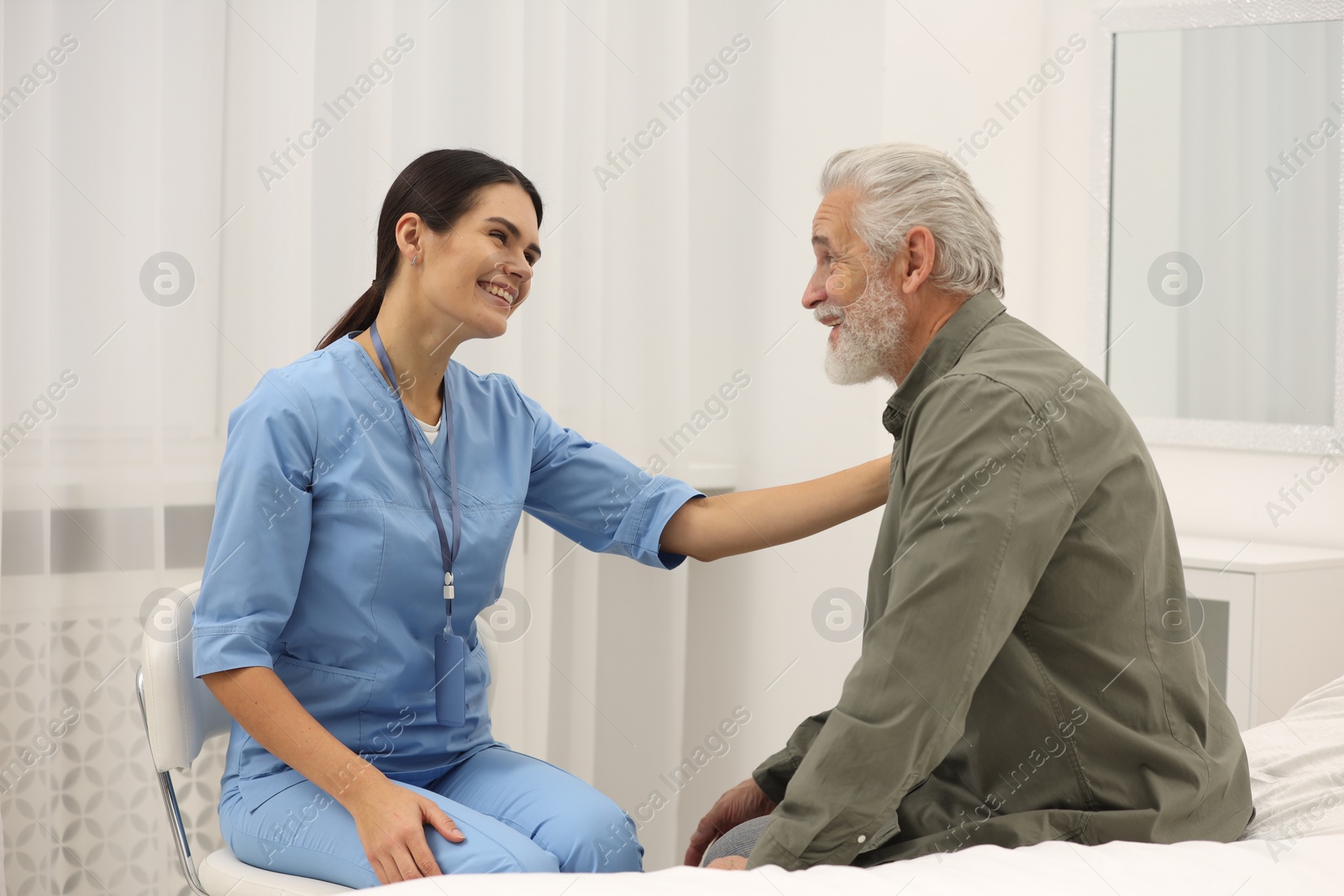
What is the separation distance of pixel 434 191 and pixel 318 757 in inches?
28.0

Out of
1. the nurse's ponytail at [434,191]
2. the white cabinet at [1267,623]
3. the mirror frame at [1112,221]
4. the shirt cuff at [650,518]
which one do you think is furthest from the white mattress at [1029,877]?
the mirror frame at [1112,221]

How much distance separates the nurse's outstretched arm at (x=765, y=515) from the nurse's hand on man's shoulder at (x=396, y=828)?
0.52m

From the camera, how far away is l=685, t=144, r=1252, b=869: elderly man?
94 cm

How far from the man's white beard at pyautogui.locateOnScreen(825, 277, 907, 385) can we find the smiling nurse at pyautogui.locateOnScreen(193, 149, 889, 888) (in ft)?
0.90

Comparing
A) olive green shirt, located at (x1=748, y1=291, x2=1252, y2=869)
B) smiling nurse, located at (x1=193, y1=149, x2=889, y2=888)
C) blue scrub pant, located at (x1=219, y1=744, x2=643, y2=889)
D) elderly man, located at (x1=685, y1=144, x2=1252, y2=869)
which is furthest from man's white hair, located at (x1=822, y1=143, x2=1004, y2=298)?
blue scrub pant, located at (x1=219, y1=744, x2=643, y2=889)

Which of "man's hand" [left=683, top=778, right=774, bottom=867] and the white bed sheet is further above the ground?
the white bed sheet

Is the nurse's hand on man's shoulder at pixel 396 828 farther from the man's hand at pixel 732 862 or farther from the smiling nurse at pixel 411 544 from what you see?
the man's hand at pixel 732 862

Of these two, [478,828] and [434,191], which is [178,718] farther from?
[434,191]

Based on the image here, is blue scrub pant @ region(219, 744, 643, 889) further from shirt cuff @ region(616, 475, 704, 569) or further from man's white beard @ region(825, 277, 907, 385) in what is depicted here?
man's white beard @ region(825, 277, 907, 385)

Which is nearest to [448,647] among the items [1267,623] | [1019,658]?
[1019,658]

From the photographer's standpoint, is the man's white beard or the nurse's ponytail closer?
the man's white beard

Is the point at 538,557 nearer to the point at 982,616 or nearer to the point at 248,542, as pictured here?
the point at 248,542

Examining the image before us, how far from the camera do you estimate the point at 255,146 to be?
1824 millimetres

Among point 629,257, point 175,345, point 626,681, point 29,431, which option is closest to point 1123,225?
point 629,257
